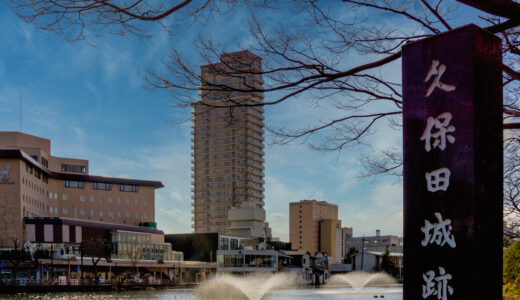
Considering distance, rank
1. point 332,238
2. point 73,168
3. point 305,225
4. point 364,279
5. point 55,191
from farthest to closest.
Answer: point 305,225
point 332,238
point 73,168
point 55,191
point 364,279

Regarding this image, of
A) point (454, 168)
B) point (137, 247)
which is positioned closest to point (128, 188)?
point (137, 247)

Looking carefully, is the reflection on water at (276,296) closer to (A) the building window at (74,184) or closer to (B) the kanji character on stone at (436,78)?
(B) the kanji character on stone at (436,78)

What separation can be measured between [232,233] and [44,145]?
34.2 metres

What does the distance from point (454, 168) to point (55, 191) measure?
314ft

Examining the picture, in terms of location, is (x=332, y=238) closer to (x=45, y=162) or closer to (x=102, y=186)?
(x=102, y=186)

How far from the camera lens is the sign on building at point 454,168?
485 cm

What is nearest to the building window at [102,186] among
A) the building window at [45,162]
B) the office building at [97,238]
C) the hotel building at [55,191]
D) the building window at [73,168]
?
the hotel building at [55,191]

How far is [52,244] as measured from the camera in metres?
73.8

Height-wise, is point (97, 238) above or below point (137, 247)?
above

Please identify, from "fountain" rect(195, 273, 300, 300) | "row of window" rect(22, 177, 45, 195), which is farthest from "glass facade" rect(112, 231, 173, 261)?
"fountain" rect(195, 273, 300, 300)

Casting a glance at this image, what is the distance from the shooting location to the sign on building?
4848mm

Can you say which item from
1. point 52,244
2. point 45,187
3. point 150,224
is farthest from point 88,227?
point 150,224

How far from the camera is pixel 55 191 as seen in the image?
94.1 meters

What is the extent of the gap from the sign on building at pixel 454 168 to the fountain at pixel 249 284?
40.1m
